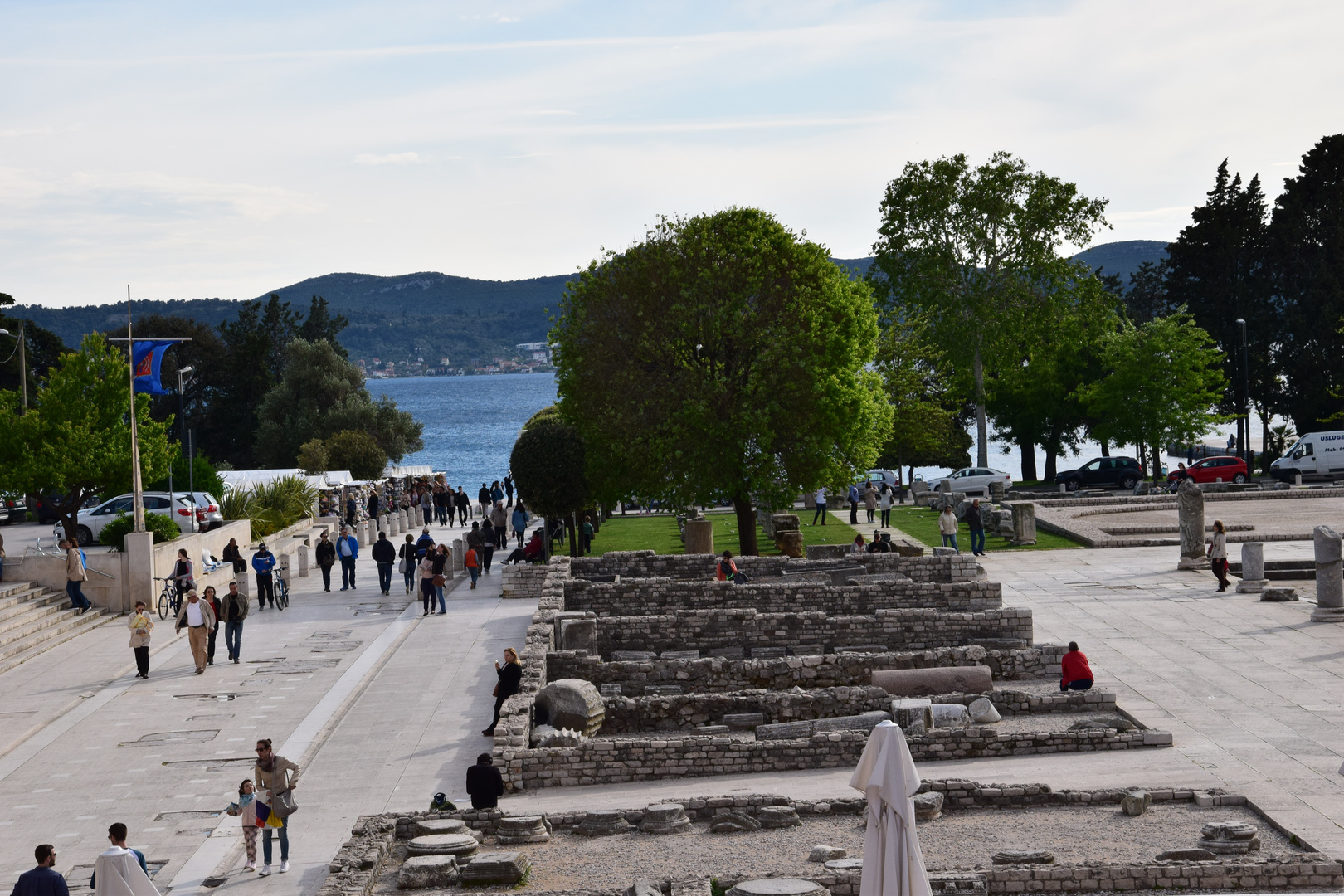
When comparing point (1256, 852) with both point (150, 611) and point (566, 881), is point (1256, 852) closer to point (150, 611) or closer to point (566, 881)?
point (566, 881)

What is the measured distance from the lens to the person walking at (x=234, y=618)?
22.3 meters

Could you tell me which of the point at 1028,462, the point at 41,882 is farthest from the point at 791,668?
the point at 1028,462

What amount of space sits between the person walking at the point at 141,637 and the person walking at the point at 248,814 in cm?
904

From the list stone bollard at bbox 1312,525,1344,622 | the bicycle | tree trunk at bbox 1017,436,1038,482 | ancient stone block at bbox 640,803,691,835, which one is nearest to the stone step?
the bicycle

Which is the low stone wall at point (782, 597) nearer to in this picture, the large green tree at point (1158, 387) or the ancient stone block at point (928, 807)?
the ancient stone block at point (928, 807)

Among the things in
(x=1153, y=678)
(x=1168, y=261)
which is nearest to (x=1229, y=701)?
(x=1153, y=678)

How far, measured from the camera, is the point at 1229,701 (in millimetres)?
17188

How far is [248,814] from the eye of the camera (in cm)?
1245

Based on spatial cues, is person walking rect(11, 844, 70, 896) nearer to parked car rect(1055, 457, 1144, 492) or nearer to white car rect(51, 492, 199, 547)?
white car rect(51, 492, 199, 547)

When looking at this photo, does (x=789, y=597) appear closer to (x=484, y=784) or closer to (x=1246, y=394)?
(x=484, y=784)

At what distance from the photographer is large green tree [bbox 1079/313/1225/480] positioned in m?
53.8

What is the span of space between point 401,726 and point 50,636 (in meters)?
11.0

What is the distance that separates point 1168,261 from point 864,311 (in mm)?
36602

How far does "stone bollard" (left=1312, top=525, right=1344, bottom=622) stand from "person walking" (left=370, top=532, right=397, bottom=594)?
778 inches
